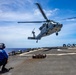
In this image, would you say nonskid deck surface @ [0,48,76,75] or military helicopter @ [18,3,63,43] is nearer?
nonskid deck surface @ [0,48,76,75]

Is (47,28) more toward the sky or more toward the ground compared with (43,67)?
more toward the sky

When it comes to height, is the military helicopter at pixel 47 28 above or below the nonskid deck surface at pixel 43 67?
above

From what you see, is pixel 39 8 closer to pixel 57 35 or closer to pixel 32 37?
pixel 32 37

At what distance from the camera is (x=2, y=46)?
20.3 meters

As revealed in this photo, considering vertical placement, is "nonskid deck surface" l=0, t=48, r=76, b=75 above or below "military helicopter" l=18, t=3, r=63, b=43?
below

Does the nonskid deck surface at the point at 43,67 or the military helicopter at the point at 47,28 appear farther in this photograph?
the military helicopter at the point at 47,28

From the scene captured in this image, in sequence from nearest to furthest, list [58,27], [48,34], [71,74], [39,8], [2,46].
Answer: [71,74]
[2,46]
[58,27]
[48,34]
[39,8]

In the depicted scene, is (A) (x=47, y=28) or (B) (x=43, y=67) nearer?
(B) (x=43, y=67)

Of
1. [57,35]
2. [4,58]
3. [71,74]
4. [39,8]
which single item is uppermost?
[39,8]

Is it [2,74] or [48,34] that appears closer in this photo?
[2,74]

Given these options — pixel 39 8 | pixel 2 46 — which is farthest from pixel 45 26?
pixel 2 46

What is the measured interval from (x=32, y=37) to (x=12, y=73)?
101631 millimetres

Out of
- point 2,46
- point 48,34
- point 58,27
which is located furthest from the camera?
point 48,34

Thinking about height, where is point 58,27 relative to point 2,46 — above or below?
above
